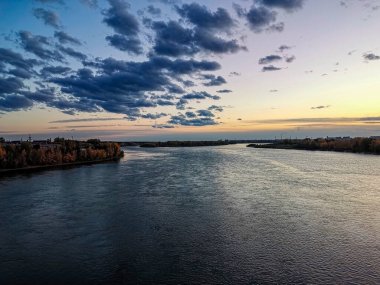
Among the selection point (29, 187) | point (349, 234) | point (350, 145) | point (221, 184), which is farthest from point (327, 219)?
point (350, 145)

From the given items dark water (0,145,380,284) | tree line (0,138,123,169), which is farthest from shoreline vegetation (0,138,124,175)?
dark water (0,145,380,284)

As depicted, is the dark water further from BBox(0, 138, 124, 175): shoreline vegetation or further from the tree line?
the tree line

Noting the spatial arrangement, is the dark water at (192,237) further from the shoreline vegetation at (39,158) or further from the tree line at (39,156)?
the tree line at (39,156)

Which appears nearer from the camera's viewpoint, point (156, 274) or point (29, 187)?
point (156, 274)

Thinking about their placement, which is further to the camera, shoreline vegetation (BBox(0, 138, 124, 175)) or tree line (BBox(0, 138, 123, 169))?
tree line (BBox(0, 138, 123, 169))

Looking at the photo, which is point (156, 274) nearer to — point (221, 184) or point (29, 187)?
point (221, 184)

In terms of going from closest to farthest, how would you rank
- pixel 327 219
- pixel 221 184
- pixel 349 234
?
1. pixel 349 234
2. pixel 327 219
3. pixel 221 184

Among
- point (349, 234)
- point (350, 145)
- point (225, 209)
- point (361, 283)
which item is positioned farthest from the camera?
point (350, 145)
